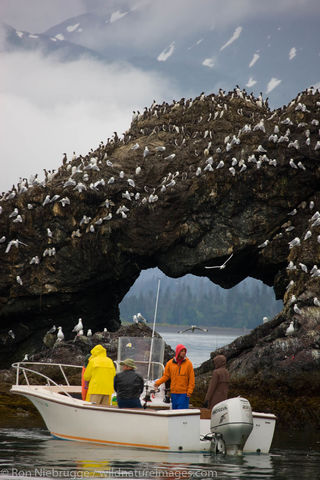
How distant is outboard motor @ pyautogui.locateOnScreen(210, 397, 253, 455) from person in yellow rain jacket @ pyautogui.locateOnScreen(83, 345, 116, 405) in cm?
275

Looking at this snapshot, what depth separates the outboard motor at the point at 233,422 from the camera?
1484 centimetres

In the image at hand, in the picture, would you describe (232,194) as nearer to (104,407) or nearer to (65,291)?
(65,291)

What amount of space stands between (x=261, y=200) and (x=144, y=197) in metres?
6.05

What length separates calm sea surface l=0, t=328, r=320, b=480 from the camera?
1313cm

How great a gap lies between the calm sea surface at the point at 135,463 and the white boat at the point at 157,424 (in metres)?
0.20

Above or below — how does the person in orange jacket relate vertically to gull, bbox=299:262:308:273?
below

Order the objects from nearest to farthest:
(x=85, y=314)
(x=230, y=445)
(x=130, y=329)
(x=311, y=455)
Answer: (x=230, y=445)
(x=311, y=455)
(x=130, y=329)
(x=85, y=314)

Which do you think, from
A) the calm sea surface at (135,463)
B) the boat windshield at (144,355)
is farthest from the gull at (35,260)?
the boat windshield at (144,355)

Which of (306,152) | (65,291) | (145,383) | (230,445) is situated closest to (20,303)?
(65,291)

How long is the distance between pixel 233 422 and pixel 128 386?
2.52m

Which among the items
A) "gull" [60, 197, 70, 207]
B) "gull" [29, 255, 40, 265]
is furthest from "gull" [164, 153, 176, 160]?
"gull" [29, 255, 40, 265]

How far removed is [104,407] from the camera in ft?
52.6

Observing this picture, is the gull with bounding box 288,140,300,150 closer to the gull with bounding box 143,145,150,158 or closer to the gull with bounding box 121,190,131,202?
the gull with bounding box 143,145,150,158

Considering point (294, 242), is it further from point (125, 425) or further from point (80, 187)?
point (125, 425)
